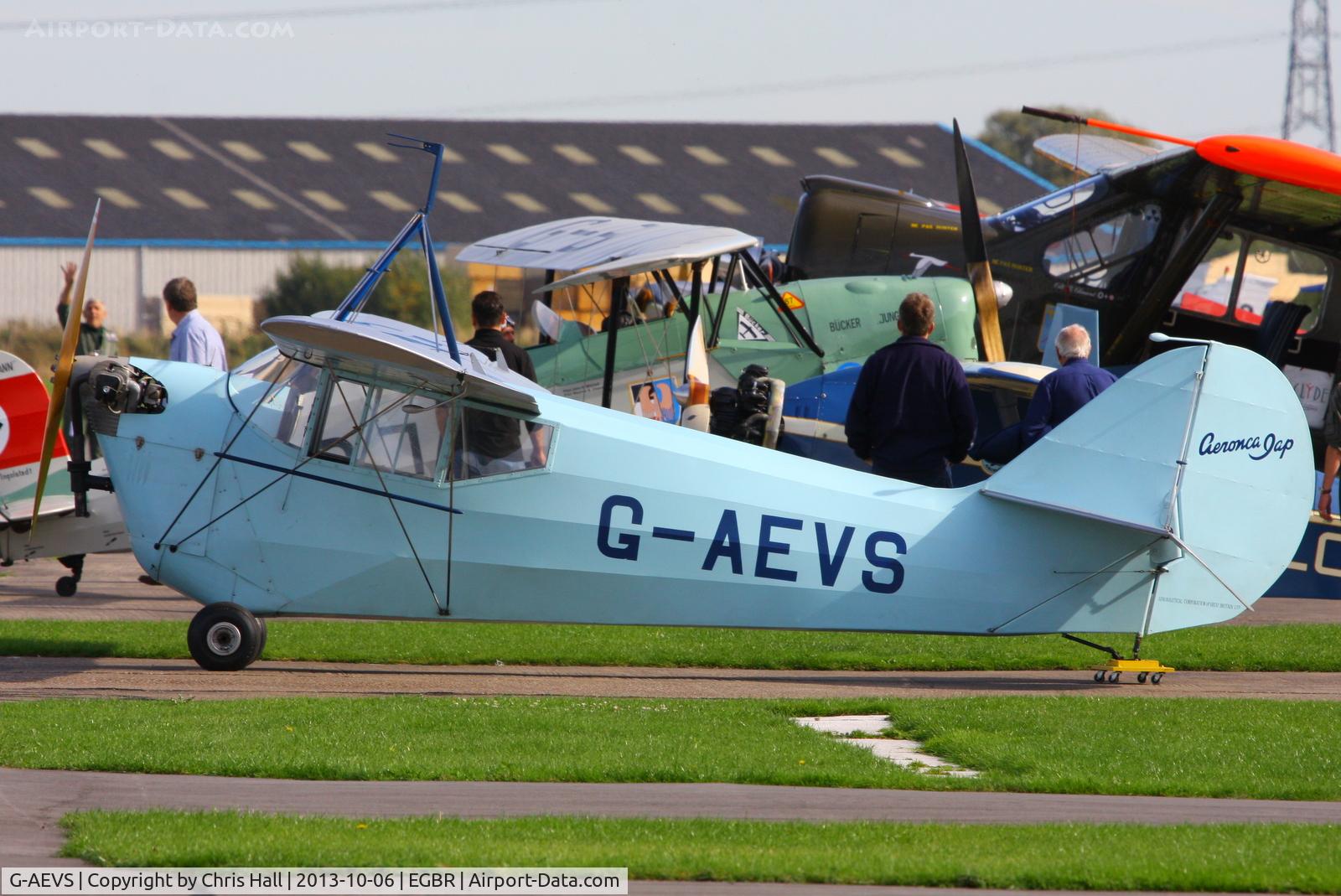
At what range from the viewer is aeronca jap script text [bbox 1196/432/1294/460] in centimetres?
864

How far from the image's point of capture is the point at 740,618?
353 inches

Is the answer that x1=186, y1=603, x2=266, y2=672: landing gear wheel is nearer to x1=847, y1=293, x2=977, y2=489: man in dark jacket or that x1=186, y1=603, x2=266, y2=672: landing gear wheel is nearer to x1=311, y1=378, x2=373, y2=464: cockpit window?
x1=311, y1=378, x2=373, y2=464: cockpit window

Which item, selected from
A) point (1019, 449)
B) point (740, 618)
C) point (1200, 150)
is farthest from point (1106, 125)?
point (740, 618)

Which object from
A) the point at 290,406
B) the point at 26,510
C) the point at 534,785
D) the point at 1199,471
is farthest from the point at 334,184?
the point at 534,785

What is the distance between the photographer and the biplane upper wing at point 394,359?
8.25 meters

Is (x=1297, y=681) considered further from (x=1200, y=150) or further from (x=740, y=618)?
(x=1200, y=150)

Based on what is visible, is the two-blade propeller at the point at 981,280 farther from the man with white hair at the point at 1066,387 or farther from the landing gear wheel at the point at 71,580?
the landing gear wheel at the point at 71,580

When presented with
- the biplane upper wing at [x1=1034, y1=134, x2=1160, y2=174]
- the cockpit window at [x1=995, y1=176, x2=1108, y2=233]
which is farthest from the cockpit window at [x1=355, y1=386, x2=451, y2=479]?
the biplane upper wing at [x1=1034, y1=134, x2=1160, y2=174]

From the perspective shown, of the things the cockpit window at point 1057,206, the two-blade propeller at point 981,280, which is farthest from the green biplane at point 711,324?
the cockpit window at point 1057,206

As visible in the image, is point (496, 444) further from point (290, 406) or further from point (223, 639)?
point (223, 639)

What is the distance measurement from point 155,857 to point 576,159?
54.7 meters

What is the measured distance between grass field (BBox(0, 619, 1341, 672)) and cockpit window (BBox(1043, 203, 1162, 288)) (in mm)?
6141

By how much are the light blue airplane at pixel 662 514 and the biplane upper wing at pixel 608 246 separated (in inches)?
169

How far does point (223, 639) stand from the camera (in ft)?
30.2
